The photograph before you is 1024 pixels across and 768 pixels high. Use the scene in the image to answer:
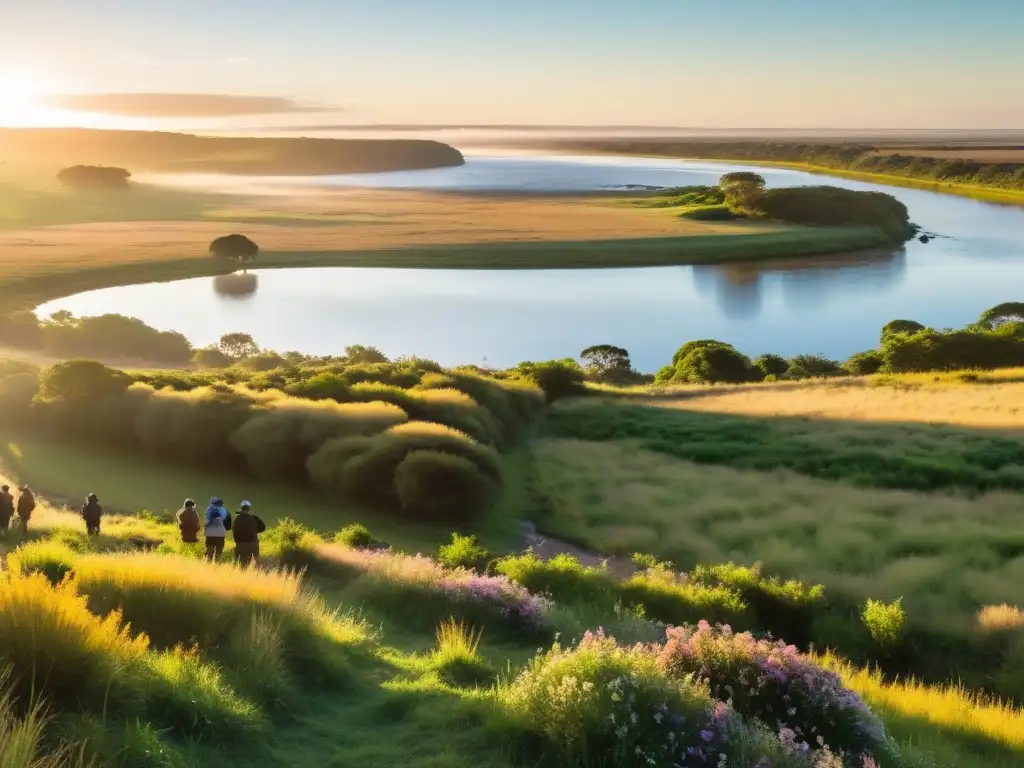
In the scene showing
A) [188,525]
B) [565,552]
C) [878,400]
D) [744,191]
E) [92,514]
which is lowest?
[878,400]

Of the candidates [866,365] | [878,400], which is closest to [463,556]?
[878,400]

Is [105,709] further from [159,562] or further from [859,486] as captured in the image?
[859,486]

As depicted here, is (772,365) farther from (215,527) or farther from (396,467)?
(215,527)

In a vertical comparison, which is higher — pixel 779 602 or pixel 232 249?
pixel 779 602

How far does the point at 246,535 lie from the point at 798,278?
124122 millimetres

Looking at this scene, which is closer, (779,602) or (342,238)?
→ (779,602)

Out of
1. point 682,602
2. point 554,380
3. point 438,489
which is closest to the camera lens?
point 682,602

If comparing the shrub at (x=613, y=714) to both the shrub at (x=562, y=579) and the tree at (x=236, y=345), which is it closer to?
the shrub at (x=562, y=579)

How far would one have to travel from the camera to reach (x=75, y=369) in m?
32.0

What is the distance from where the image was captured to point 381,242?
14600 cm

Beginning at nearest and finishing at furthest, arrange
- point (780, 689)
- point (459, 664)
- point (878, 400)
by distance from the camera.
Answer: point (780, 689) → point (459, 664) → point (878, 400)

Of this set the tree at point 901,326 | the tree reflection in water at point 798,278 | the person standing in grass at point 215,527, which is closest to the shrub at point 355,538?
the person standing in grass at point 215,527

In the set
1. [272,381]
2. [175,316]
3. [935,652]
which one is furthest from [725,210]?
[935,652]

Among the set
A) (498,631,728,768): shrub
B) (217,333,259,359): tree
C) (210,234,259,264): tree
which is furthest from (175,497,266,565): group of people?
(210,234,259,264): tree
